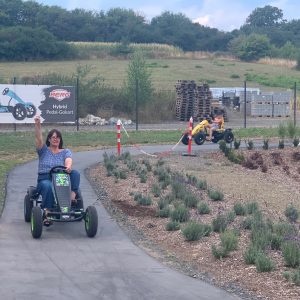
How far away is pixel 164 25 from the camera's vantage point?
10656cm

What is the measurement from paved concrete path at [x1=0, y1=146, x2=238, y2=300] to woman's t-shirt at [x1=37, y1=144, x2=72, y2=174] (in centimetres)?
89

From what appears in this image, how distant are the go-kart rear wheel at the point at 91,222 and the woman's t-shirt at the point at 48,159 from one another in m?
1.22

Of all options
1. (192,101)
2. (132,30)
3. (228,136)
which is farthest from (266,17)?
(228,136)

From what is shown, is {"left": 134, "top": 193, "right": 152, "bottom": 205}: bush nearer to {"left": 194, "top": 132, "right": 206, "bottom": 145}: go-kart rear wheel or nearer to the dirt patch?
the dirt patch

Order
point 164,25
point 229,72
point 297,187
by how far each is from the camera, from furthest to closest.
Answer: point 164,25 < point 229,72 < point 297,187

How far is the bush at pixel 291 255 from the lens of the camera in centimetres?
1087

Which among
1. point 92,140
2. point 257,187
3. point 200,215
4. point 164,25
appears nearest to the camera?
point 200,215

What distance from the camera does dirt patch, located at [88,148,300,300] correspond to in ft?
34.8

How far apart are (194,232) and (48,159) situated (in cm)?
277

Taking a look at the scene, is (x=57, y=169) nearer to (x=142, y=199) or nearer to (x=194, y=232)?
(x=194, y=232)

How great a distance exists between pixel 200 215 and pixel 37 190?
9.08 feet

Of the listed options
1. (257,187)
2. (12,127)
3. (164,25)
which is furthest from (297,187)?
(164,25)

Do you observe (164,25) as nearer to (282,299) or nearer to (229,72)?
(229,72)

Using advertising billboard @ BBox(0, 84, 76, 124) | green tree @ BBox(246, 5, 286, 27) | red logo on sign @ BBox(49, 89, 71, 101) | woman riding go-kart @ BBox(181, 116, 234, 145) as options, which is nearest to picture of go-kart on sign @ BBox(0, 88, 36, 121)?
advertising billboard @ BBox(0, 84, 76, 124)
